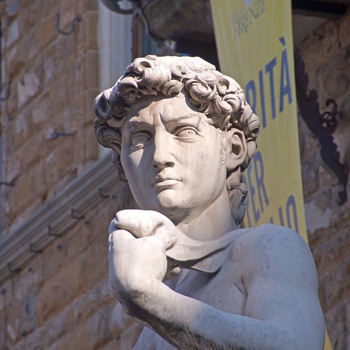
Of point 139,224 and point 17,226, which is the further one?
point 17,226

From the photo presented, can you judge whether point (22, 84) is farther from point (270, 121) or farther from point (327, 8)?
point (270, 121)

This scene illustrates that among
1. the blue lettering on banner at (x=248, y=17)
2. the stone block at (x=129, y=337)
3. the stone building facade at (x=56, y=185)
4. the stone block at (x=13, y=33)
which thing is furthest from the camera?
the stone block at (x=13, y=33)

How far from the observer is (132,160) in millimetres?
5867

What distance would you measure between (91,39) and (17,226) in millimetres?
1567

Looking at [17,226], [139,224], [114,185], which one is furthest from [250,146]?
[17,226]

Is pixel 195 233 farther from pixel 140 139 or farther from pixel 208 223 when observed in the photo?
pixel 140 139

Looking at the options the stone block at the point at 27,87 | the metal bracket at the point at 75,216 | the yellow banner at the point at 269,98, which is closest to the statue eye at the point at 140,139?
the yellow banner at the point at 269,98

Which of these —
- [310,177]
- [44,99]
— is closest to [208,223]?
[310,177]

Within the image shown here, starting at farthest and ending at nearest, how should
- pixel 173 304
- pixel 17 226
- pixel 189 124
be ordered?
pixel 17 226 → pixel 189 124 → pixel 173 304

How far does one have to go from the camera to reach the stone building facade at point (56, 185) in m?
15.0

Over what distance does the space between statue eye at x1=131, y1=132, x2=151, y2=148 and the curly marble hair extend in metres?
0.07

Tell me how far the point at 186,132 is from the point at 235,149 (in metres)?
0.20

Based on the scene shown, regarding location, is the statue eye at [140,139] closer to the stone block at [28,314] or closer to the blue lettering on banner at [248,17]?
the blue lettering on banner at [248,17]

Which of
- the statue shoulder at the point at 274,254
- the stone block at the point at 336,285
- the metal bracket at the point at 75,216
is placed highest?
the statue shoulder at the point at 274,254
